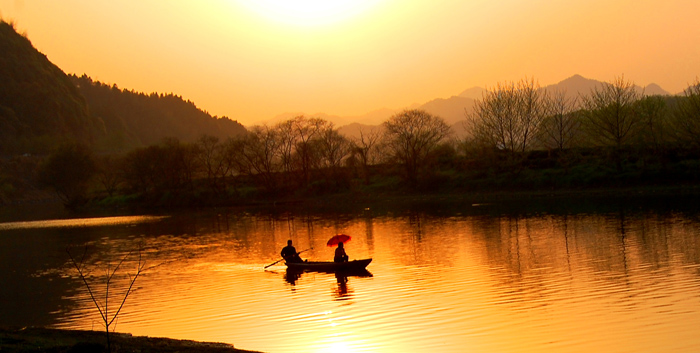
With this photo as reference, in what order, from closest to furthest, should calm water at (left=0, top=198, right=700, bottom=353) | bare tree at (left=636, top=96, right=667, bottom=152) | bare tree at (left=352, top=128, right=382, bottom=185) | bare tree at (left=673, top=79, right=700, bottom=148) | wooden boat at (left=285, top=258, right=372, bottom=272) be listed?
calm water at (left=0, top=198, right=700, bottom=353) → wooden boat at (left=285, top=258, right=372, bottom=272) → bare tree at (left=673, top=79, right=700, bottom=148) → bare tree at (left=636, top=96, right=667, bottom=152) → bare tree at (left=352, top=128, right=382, bottom=185)

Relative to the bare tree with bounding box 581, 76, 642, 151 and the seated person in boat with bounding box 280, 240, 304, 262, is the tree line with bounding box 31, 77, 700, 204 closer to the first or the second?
the bare tree with bounding box 581, 76, 642, 151

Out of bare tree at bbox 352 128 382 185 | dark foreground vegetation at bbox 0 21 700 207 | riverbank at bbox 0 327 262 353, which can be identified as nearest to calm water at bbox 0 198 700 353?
riverbank at bbox 0 327 262 353

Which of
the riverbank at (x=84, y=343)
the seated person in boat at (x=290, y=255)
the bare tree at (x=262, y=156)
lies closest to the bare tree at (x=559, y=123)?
the bare tree at (x=262, y=156)

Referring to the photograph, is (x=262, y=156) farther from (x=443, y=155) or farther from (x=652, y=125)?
(x=652, y=125)

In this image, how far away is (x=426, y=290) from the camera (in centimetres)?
2217

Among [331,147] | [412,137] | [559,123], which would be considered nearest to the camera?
[559,123]

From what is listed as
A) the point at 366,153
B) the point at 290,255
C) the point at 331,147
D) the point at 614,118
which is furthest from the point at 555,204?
the point at 331,147

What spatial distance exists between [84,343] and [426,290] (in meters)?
12.5

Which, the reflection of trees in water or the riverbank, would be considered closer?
the riverbank

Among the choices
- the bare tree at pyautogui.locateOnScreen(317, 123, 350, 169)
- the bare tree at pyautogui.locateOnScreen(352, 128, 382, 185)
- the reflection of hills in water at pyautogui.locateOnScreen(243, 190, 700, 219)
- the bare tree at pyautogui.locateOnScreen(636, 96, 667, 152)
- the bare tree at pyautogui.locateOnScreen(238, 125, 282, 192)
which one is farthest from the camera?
the bare tree at pyautogui.locateOnScreen(317, 123, 350, 169)

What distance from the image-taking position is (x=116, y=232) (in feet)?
202

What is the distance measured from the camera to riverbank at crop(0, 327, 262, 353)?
525 inches

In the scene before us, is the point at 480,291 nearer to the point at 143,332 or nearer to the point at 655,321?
the point at 655,321

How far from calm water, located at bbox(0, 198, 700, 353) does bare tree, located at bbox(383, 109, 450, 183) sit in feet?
163
